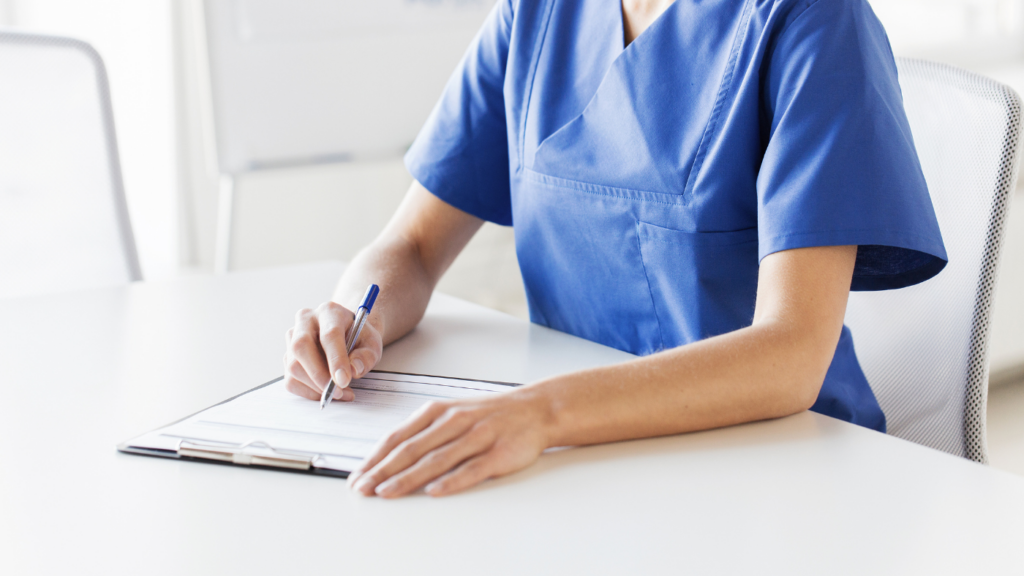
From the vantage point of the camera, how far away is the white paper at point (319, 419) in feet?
2.06

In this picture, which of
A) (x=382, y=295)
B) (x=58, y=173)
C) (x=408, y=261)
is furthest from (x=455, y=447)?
(x=58, y=173)

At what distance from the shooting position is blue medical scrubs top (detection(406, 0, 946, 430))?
2.40 feet

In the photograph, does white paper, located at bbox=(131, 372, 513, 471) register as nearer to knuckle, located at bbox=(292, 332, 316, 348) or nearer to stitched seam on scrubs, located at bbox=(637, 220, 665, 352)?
knuckle, located at bbox=(292, 332, 316, 348)

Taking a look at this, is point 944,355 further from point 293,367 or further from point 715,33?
point 293,367

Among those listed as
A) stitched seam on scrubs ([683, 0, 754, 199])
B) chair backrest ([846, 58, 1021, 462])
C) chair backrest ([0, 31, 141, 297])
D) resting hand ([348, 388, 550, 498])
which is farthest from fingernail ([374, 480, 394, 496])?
chair backrest ([0, 31, 141, 297])

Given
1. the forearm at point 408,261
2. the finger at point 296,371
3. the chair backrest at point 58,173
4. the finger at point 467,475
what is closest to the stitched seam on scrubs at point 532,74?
the forearm at point 408,261

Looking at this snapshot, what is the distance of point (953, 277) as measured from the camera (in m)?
0.92

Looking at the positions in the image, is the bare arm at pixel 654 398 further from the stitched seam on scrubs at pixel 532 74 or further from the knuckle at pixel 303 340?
the stitched seam on scrubs at pixel 532 74

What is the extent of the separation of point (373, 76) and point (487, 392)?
146cm

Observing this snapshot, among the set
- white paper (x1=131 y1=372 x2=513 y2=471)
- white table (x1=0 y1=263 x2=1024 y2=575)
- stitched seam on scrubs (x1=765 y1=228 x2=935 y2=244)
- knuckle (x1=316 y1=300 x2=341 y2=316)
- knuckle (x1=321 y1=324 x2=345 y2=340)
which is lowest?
white table (x1=0 y1=263 x2=1024 y2=575)

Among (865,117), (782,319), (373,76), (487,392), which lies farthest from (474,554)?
(373,76)

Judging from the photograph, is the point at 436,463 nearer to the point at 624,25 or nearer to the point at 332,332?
the point at 332,332

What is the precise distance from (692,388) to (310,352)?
0.32m

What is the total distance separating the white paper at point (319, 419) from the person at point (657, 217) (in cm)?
3
